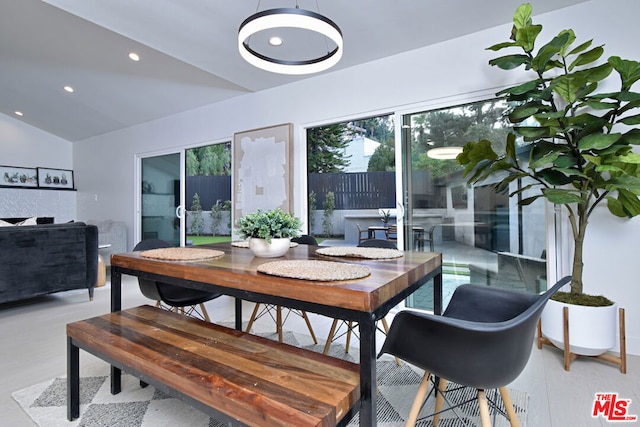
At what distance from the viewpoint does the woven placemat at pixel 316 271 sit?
116 centimetres

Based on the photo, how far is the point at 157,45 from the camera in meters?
3.27

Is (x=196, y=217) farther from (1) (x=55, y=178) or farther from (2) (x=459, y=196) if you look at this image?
(1) (x=55, y=178)

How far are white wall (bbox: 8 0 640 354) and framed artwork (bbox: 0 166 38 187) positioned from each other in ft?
8.97

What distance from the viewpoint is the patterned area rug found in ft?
5.13

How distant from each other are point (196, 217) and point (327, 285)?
4.69m

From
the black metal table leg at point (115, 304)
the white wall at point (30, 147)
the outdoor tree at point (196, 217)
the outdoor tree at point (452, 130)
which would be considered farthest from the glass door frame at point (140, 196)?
the outdoor tree at point (452, 130)

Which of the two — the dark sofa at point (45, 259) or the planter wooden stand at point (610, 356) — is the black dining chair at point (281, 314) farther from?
the dark sofa at point (45, 259)

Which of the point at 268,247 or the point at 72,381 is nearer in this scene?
the point at 72,381

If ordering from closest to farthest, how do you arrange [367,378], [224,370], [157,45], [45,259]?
[367,378]
[224,370]
[157,45]
[45,259]

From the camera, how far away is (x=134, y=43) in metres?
3.72

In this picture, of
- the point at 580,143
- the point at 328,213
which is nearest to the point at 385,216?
the point at 328,213

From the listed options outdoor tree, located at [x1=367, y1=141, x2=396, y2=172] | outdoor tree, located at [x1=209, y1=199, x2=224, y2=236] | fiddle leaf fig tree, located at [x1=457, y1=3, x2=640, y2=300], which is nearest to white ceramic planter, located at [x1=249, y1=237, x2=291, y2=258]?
fiddle leaf fig tree, located at [x1=457, y1=3, x2=640, y2=300]

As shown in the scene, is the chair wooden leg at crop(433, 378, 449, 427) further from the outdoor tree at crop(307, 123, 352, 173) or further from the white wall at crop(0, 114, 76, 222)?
the white wall at crop(0, 114, 76, 222)
